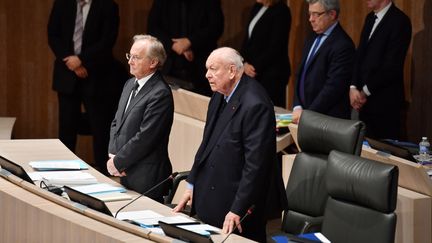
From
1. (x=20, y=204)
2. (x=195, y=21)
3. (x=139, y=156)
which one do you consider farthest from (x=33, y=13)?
(x=20, y=204)

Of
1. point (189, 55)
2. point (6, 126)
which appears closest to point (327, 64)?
point (189, 55)

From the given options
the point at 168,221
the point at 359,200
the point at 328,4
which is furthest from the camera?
the point at 328,4

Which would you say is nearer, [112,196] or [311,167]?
[112,196]

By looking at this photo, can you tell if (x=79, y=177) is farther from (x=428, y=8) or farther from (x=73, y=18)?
(x=428, y=8)

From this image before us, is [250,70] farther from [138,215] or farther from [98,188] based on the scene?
[138,215]

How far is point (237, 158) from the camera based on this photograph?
14.4 feet

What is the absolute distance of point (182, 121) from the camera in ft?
21.1

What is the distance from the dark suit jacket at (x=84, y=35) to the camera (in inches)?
299

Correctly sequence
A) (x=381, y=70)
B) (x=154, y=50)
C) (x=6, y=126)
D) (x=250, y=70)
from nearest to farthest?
(x=154, y=50), (x=381, y=70), (x=250, y=70), (x=6, y=126)

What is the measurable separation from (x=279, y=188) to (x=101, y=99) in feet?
12.2

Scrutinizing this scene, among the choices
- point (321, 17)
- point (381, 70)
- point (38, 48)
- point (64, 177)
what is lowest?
point (64, 177)

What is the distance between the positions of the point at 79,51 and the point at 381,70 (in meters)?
2.55

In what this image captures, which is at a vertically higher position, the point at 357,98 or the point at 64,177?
the point at 357,98

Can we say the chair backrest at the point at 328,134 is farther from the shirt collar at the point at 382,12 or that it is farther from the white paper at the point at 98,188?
the shirt collar at the point at 382,12
